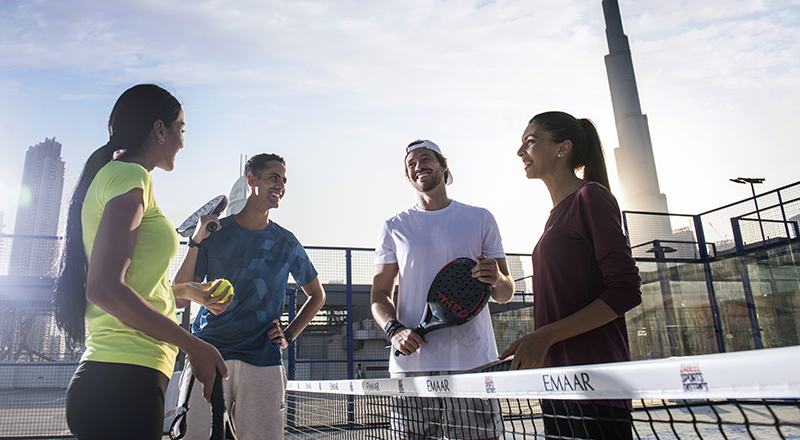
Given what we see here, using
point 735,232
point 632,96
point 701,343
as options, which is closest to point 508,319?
point 701,343

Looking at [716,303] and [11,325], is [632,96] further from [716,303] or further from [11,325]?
[11,325]

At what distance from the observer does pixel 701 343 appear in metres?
10.6

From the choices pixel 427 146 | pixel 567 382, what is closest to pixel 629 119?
pixel 427 146

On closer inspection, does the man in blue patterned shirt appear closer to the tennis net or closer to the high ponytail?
the tennis net

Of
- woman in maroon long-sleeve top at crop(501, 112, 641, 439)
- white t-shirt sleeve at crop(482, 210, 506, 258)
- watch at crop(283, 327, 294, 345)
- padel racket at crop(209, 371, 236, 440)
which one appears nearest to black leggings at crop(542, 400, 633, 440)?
woman in maroon long-sleeve top at crop(501, 112, 641, 439)

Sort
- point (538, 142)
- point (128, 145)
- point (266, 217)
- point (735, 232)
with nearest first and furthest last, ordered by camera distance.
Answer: point (128, 145) < point (538, 142) < point (266, 217) < point (735, 232)

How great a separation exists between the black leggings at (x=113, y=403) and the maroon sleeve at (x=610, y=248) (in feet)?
4.47

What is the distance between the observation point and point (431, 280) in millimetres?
2578

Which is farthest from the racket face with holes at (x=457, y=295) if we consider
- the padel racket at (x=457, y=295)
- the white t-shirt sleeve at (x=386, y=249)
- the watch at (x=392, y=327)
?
Result: the white t-shirt sleeve at (x=386, y=249)

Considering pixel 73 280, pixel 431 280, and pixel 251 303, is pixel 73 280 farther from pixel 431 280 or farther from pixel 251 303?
pixel 431 280

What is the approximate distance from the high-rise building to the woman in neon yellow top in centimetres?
788

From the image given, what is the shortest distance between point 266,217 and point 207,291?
1222 mm

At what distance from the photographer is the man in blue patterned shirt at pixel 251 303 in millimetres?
2775

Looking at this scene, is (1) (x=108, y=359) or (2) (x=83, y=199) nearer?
(1) (x=108, y=359)
